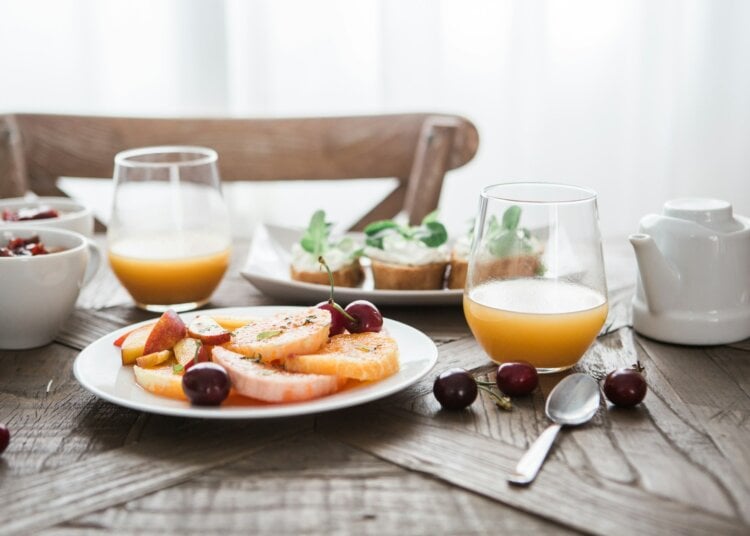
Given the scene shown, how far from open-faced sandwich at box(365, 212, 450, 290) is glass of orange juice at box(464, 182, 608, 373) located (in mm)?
321

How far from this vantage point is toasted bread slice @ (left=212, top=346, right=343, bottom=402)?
89 cm

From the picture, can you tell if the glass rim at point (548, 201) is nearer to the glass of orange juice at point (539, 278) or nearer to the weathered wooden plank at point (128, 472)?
the glass of orange juice at point (539, 278)

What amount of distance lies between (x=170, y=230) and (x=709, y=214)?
78 cm

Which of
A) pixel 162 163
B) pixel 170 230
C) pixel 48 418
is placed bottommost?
pixel 48 418

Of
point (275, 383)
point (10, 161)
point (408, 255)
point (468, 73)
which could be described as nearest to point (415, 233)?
point (408, 255)

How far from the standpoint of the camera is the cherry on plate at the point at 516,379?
98 centimetres

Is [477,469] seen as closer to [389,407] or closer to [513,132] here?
[389,407]

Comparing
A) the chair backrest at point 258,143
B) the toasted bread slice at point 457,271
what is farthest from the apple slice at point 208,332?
the chair backrest at point 258,143

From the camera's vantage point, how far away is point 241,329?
1.02 meters

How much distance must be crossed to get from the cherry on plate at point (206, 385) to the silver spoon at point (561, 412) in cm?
29

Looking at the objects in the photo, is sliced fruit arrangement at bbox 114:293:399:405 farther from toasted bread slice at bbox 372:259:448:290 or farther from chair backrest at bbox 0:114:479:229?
chair backrest at bbox 0:114:479:229

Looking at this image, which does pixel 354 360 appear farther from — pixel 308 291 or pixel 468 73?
pixel 468 73

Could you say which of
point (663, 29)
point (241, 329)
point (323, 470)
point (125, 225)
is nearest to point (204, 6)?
point (663, 29)

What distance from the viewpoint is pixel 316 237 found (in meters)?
1.42
